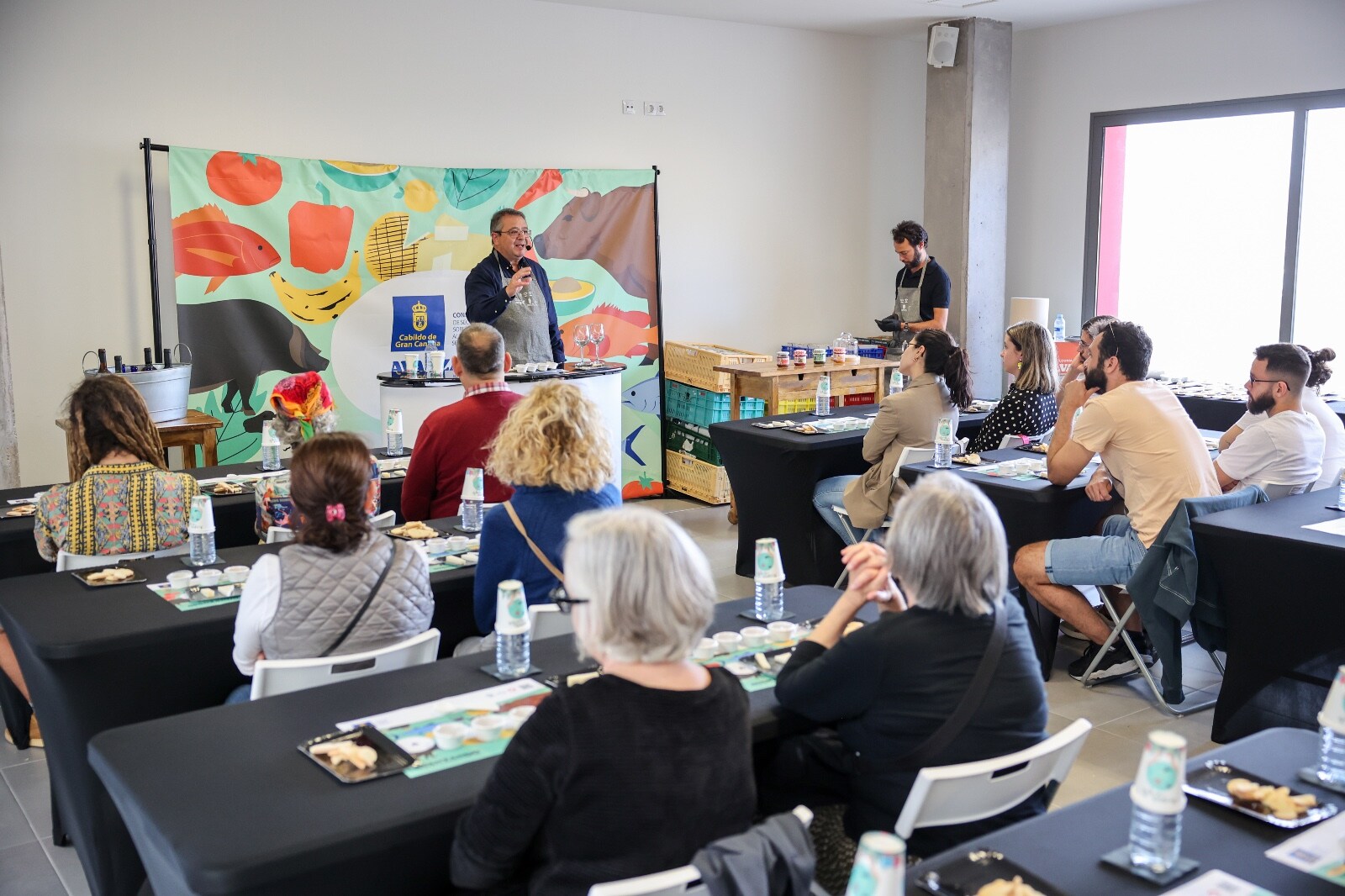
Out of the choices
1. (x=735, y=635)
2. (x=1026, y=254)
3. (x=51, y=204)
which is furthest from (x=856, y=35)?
(x=735, y=635)

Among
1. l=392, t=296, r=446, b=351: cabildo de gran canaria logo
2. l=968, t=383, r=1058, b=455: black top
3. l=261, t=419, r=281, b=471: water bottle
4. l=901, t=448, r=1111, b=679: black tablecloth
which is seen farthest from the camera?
l=392, t=296, r=446, b=351: cabildo de gran canaria logo

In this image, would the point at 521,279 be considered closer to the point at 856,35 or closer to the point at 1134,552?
the point at 1134,552

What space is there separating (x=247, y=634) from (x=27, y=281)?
4.22 m

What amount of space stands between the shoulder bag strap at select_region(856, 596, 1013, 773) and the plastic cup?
20.1 inches

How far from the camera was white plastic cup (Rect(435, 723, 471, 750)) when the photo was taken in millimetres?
1953

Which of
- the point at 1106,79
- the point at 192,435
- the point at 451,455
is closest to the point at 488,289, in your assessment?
the point at 192,435

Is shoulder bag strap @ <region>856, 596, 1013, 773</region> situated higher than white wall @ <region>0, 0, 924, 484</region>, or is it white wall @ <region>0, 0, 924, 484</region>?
white wall @ <region>0, 0, 924, 484</region>

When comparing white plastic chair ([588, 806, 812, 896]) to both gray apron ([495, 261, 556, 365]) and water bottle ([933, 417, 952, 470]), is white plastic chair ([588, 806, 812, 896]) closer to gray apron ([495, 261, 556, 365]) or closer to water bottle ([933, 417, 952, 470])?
water bottle ([933, 417, 952, 470])

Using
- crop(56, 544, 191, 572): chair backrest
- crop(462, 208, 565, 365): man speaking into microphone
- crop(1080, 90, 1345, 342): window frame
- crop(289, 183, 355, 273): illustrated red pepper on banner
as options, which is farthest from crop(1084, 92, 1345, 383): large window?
crop(56, 544, 191, 572): chair backrest

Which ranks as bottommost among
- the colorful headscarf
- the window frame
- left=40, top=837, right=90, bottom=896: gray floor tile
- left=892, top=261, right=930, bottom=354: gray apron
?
left=40, top=837, right=90, bottom=896: gray floor tile

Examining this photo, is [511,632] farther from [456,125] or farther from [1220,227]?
[1220,227]

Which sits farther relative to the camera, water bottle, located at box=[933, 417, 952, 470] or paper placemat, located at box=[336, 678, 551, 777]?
water bottle, located at box=[933, 417, 952, 470]

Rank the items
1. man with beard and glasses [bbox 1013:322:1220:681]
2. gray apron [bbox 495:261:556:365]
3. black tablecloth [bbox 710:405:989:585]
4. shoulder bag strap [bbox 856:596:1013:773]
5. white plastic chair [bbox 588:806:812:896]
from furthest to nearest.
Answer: gray apron [bbox 495:261:556:365]
black tablecloth [bbox 710:405:989:585]
man with beard and glasses [bbox 1013:322:1220:681]
shoulder bag strap [bbox 856:596:1013:773]
white plastic chair [bbox 588:806:812:896]

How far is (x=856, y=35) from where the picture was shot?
8.56m
